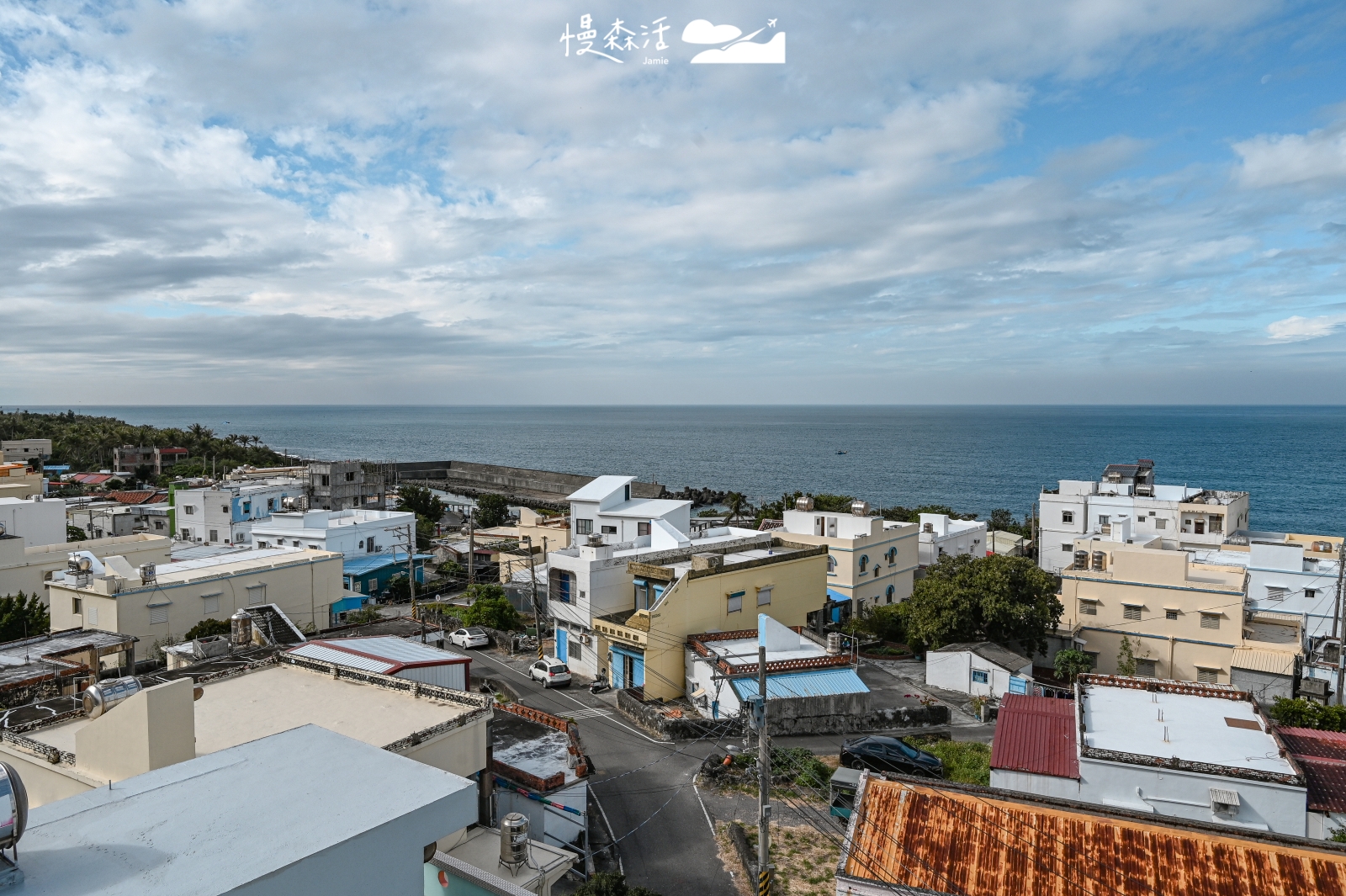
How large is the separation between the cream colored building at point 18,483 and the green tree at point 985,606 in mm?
48112

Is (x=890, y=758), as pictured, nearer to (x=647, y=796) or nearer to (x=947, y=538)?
(x=647, y=796)

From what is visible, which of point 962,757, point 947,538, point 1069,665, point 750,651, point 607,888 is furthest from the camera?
point 947,538

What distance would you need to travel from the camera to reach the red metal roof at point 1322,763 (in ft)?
50.3

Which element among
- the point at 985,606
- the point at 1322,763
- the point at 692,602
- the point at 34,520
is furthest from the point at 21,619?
the point at 1322,763

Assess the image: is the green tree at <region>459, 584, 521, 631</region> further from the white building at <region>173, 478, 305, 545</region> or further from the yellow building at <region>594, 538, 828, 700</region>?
the white building at <region>173, 478, 305, 545</region>

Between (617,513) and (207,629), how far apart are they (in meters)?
21.2

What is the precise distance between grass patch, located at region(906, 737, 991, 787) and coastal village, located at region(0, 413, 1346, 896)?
98mm

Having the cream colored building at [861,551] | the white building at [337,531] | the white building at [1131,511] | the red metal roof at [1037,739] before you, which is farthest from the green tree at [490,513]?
the red metal roof at [1037,739]

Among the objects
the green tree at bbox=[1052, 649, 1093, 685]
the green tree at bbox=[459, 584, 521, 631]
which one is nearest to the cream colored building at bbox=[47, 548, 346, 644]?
the green tree at bbox=[459, 584, 521, 631]

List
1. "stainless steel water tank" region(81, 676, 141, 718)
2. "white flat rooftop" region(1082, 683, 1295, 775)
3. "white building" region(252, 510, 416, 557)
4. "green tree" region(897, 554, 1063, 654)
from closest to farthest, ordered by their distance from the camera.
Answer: "stainless steel water tank" region(81, 676, 141, 718)
"white flat rooftop" region(1082, 683, 1295, 775)
"green tree" region(897, 554, 1063, 654)
"white building" region(252, 510, 416, 557)

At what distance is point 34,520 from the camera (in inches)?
1570

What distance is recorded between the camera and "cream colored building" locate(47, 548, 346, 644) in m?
26.1

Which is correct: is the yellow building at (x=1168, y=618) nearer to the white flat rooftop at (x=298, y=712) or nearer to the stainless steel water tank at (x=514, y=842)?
the stainless steel water tank at (x=514, y=842)

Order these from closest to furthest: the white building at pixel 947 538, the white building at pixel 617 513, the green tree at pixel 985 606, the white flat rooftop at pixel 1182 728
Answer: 1. the white flat rooftop at pixel 1182 728
2. the green tree at pixel 985 606
3. the white building at pixel 617 513
4. the white building at pixel 947 538
